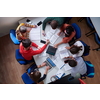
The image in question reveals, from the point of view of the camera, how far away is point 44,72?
2244 mm

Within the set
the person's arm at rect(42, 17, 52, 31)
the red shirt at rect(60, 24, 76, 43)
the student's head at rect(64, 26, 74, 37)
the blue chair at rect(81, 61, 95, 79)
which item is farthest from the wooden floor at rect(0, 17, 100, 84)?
the person's arm at rect(42, 17, 52, 31)

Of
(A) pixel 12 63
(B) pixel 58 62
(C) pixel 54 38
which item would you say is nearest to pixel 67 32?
(C) pixel 54 38

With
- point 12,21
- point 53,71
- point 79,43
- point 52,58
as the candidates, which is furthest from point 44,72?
point 12,21

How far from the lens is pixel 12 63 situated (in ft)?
10.2

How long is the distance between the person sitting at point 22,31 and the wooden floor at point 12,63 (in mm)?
979

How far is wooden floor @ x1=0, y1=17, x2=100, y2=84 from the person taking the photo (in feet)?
9.74

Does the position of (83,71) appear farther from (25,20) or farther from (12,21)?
(12,21)

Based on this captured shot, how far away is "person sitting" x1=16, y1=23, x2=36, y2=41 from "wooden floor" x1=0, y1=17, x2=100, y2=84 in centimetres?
98

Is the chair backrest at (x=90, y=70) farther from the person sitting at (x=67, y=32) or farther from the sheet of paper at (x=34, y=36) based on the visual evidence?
the sheet of paper at (x=34, y=36)

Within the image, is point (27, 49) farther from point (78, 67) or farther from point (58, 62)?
point (78, 67)

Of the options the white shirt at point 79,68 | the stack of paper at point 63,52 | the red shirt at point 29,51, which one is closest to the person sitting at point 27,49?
the red shirt at point 29,51

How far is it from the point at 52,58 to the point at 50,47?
25cm

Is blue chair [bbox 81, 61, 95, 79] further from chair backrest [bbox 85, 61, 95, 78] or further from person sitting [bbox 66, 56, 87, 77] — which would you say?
person sitting [bbox 66, 56, 87, 77]
